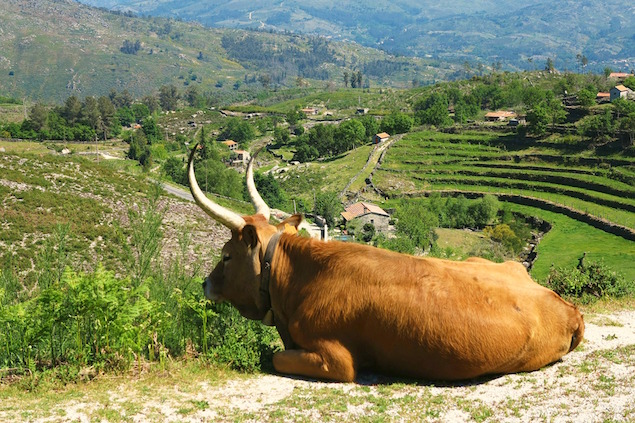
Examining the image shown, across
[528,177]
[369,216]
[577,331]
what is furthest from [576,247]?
[577,331]

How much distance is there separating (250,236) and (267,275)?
0.55m

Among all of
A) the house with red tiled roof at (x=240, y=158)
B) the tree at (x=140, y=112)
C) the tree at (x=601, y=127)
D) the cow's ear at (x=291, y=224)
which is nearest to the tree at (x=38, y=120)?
the house with red tiled roof at (x=240, y=158)

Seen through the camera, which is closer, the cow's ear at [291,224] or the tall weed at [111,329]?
the tall weed at [111,329]

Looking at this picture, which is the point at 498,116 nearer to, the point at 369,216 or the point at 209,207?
the point at 369,216

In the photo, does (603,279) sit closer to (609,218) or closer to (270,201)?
(609,218)

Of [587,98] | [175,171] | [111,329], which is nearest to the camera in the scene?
[111,329]

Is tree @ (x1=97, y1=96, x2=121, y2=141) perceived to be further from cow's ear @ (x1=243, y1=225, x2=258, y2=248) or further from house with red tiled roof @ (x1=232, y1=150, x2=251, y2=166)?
cow's ear @ (x1=243, y1=225, x2=258, y2=248)

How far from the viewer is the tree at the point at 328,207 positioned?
2980 inches

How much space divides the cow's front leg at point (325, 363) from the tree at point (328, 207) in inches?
2601

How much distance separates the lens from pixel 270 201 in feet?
275

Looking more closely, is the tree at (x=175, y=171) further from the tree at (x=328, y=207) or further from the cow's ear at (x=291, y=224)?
the cow's ear at (x=291, y=224)

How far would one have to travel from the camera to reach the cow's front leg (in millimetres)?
7047

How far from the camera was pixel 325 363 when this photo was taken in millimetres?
7082

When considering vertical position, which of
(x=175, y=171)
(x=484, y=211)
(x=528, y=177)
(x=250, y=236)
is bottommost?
(x=484, y=211)
